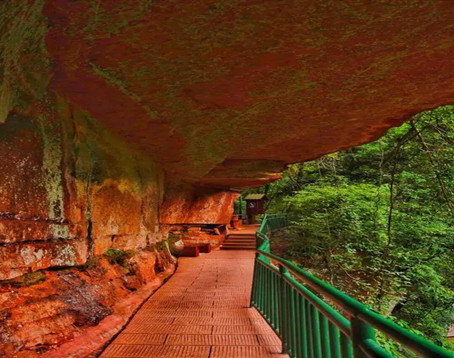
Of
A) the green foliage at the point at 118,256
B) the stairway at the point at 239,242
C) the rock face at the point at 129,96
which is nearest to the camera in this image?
the rock face at the point at 129,96

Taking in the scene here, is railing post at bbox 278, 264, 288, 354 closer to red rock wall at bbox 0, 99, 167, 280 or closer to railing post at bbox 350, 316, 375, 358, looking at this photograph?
railing post at bbox 350, 316, 375, 358

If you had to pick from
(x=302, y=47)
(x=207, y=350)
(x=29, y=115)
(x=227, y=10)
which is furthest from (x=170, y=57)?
(x=207, y=350)

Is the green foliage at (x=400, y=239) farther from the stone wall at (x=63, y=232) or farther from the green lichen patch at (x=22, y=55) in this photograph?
the green lichen patch at (x=22, y=55)

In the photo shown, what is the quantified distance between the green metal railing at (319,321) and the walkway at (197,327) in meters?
0.29

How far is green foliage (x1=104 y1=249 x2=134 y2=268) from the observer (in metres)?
4.95

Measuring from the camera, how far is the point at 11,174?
2.99 metres

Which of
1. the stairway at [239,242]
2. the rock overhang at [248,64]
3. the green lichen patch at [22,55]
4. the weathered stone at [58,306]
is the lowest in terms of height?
the stairway at [239,242]

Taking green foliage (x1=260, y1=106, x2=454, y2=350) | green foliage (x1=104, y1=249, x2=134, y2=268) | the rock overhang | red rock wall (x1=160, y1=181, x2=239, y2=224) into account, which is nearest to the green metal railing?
the rock overhang

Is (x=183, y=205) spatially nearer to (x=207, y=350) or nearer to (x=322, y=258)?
(x=322, y=258)

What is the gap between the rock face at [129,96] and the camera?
221 cm

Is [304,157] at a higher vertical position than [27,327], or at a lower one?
higher

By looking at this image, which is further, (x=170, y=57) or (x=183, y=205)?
(x=183, y=205)

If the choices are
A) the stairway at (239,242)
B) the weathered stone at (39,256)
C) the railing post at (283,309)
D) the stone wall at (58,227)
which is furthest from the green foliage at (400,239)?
the weathered stone at (39,256)

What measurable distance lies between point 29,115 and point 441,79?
4221mm
